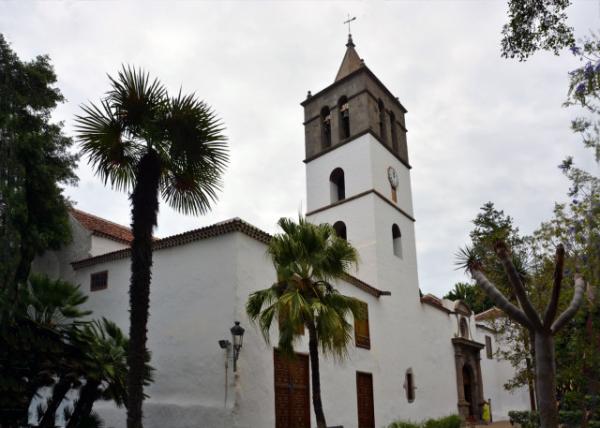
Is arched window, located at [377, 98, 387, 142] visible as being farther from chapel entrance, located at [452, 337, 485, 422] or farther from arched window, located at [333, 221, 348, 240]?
chapel entrance, located at [452, 337, 485, 422]

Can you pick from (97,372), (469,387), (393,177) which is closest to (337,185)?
(393,177)

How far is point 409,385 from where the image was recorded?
72.8 ft

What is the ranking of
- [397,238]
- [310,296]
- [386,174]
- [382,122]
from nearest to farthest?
[310,296] → [386,174] → [397,238] → [382,122]

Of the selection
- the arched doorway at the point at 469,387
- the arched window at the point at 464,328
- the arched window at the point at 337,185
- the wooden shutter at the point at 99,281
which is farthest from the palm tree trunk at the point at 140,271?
the arched doorway at the point at 469,387

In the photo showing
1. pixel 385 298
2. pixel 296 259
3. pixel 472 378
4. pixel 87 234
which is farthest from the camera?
pixel 472 378

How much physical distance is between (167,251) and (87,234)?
4.28 meters

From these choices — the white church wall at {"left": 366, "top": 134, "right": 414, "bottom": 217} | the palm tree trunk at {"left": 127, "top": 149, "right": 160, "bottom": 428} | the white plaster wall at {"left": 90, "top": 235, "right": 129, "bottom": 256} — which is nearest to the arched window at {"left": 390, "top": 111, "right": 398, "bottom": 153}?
the white church wall at {"left": 366, "top": 134, "right": 414, "bottom": 217}

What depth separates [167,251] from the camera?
1566 centimetres

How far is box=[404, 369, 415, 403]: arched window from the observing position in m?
21.8

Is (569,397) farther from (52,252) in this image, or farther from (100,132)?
(52,252)

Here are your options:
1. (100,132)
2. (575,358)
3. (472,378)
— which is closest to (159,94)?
(100,132)

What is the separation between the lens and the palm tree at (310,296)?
459 inches

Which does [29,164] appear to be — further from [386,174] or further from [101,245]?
[386,174]

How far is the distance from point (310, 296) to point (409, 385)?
1172cm
